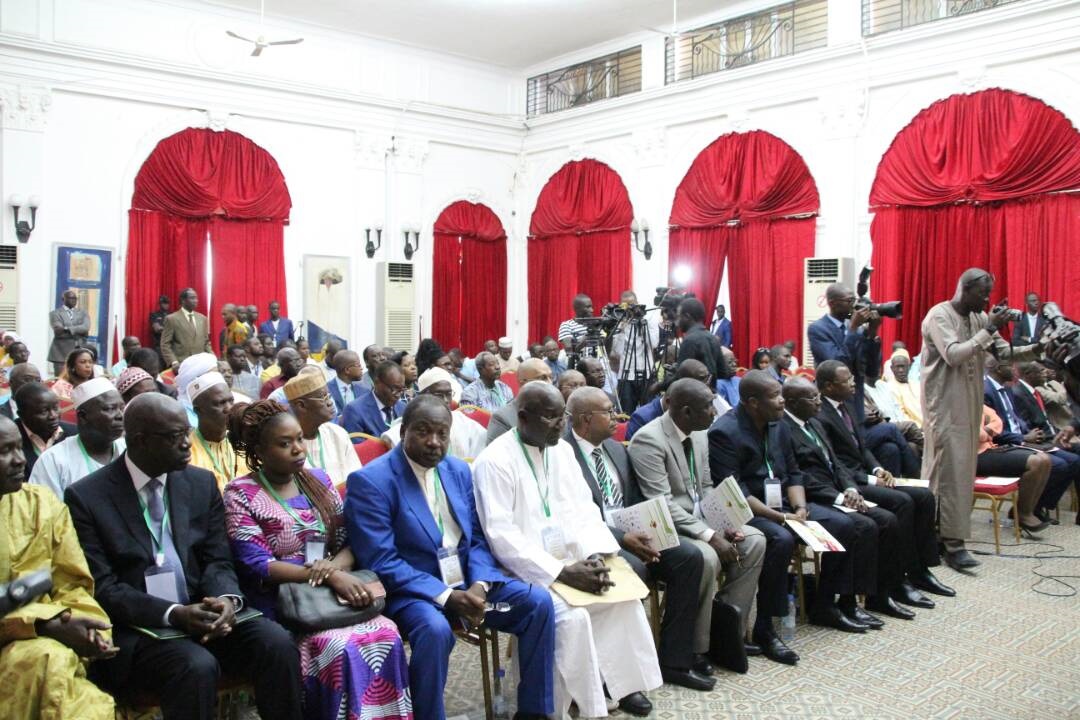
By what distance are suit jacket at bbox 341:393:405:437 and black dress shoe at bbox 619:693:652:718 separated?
94.1 inches

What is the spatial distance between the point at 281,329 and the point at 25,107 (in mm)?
4128

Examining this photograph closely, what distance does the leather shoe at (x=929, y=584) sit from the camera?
503 centimetres

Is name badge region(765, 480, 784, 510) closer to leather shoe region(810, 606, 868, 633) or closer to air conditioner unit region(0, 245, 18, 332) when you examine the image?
leather shoe region(810, 606, 868, 633)

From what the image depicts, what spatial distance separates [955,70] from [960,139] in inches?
32.0

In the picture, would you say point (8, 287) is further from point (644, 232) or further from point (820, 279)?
point (820, 279)

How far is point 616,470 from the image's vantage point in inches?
161

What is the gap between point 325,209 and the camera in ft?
43.9

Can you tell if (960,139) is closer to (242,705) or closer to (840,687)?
(840,687)

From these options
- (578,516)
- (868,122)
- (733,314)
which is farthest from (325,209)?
(578,516)

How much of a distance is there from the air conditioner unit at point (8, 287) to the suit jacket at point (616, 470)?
9408mm

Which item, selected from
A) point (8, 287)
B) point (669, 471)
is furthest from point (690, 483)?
point (8, 287)

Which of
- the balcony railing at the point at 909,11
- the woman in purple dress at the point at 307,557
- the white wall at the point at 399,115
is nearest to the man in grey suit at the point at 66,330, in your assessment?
the white wall at the point at 399,115

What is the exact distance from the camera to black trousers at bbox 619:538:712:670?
3801mm

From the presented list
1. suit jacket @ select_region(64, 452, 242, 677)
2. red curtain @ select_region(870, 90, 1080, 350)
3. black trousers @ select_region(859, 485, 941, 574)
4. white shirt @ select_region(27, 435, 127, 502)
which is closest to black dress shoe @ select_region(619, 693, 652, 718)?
suit jacket @ select_region(64, 452, 242, 677)
